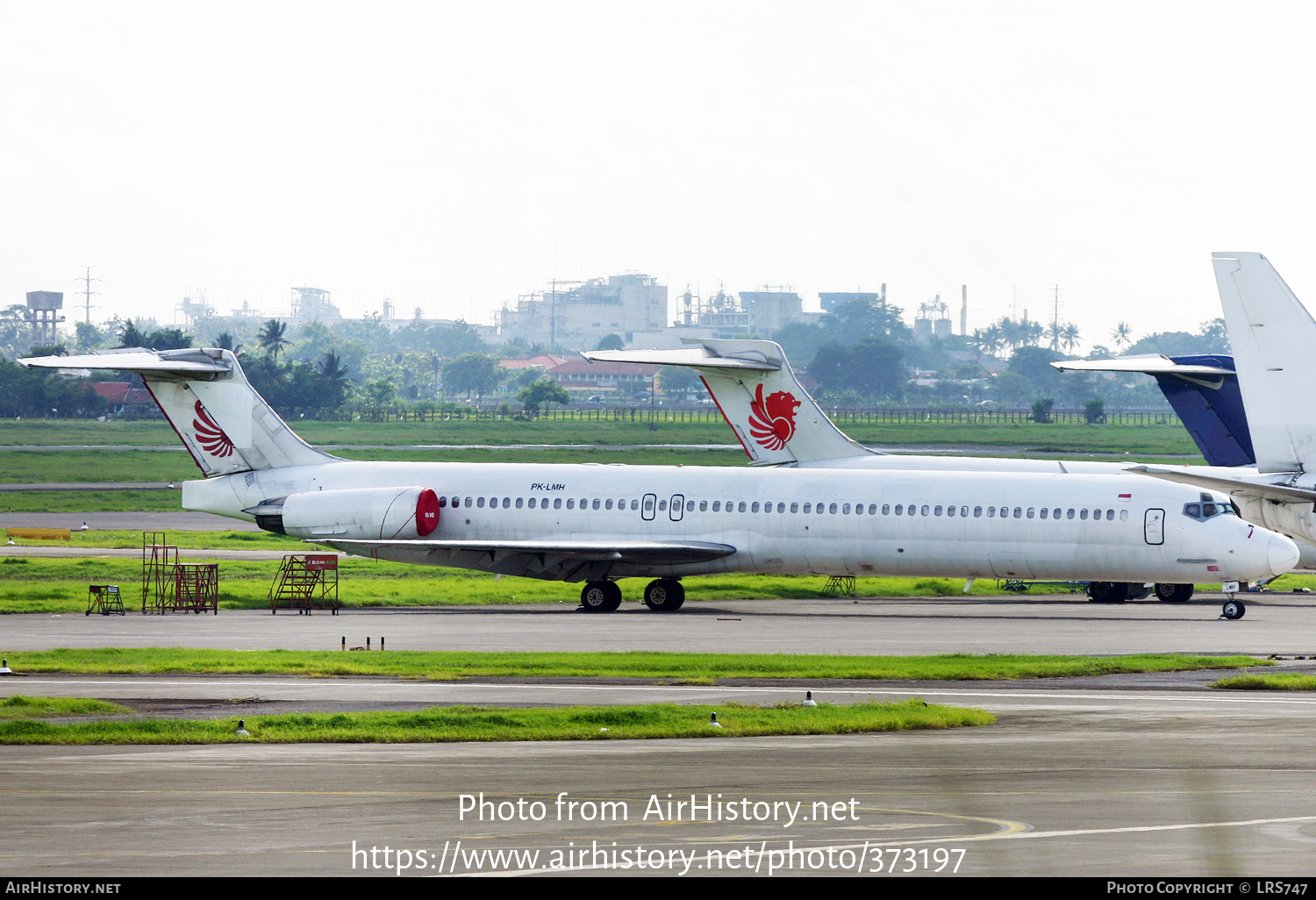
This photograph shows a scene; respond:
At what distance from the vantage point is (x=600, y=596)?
4694 centimetres

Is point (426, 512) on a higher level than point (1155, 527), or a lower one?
lower

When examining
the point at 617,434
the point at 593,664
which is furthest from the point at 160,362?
the point at 617,434

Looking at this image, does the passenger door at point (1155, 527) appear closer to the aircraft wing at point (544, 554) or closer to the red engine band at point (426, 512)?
the aircraft wing at point (544, 554)

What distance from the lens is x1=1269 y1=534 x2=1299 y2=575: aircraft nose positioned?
43281 millimetres

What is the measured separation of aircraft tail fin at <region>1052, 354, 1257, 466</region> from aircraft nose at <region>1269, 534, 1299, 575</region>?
3519mm

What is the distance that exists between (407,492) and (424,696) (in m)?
21.6

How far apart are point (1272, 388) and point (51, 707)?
1874 cm

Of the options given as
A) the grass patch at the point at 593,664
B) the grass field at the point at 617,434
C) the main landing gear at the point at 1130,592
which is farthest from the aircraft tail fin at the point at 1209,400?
the grass field at the point at 617,434

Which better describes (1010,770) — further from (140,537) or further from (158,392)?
(140,537)

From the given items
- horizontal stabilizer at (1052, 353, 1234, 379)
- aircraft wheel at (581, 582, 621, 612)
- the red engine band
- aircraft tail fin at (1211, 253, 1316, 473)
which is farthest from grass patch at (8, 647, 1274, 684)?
the red engine band

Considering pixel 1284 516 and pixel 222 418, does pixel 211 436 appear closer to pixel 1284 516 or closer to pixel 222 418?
pixel 222 418

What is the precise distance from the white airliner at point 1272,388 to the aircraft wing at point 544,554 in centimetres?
2492

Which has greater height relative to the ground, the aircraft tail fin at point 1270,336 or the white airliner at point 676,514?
the aircraft tail fin at point 1270,336

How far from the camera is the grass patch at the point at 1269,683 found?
28970mm
